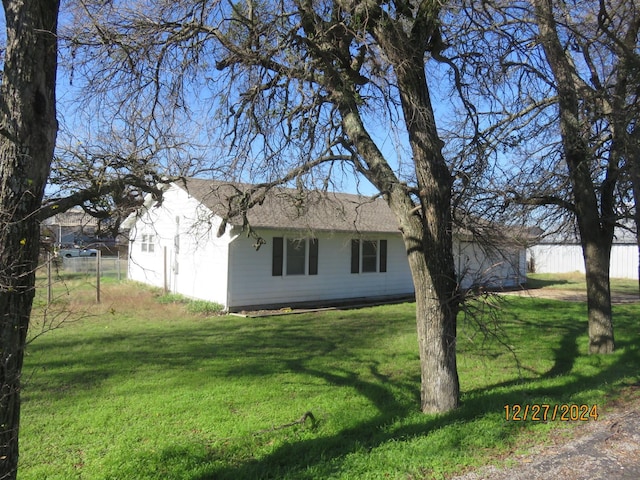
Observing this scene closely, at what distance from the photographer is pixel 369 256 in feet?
59.0

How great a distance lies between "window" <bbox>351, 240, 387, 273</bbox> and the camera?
1755cm

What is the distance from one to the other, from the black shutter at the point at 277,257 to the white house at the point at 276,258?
3 centimetres

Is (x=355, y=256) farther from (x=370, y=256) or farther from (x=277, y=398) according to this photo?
(x=277, y=398)

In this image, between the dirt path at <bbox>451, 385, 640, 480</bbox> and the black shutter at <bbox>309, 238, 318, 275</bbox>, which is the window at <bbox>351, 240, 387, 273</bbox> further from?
the dirt path at <bbox>451, 385, 640, 480</bbox>

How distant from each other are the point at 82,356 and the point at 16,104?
6.77 metres

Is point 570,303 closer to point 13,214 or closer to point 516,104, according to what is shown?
point 516,104

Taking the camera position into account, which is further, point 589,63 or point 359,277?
point 359,277

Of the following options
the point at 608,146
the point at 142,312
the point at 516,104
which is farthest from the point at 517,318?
the point at 142,312

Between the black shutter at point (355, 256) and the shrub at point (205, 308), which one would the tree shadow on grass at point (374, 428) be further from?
the black shutter at point (355, 256)

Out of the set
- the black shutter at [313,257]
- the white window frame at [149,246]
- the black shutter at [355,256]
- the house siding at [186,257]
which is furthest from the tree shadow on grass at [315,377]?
the white window frame at [149,246]

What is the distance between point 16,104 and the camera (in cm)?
306

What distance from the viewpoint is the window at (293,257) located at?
15281mm
